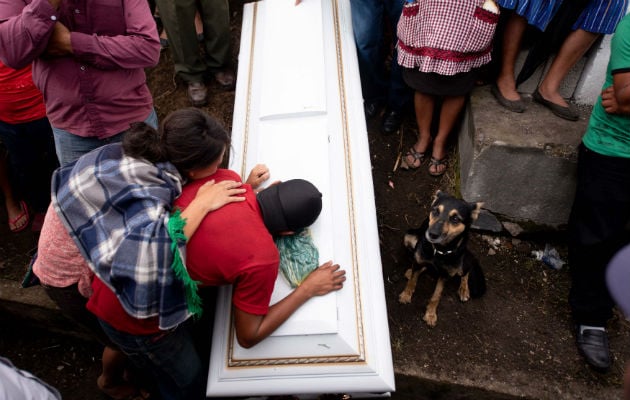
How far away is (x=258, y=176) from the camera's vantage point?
2.21m

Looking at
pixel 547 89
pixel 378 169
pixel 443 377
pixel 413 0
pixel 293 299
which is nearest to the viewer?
pixel 293 299

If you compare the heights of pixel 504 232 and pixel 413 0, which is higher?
pixel 413 0

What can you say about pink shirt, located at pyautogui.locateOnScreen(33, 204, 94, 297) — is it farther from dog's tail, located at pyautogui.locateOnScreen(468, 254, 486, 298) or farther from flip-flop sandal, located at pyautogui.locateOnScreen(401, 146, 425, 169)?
flip-flop sandal, located at pyautogui.locateOnScreen(401, 146, 425, 169)

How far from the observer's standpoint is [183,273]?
1.52 meters

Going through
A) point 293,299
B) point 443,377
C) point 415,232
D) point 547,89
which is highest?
point 547,89

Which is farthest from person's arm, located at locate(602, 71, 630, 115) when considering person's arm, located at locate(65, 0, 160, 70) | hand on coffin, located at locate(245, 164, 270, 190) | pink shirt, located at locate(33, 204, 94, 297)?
pink shirt, located at locate(33, 204, 94, 297)

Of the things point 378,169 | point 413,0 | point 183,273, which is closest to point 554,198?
point 378,169

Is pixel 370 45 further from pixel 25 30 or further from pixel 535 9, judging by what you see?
pixel 25 30

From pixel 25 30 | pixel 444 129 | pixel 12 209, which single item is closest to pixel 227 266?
pixel 25 30

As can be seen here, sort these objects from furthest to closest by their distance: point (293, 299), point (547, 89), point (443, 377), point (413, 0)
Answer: point (547, 89) → point (413, 0) → point (443, 377) → point (293, 299)

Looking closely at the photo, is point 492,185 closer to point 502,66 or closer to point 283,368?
point 502,66

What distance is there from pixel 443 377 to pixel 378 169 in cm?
163

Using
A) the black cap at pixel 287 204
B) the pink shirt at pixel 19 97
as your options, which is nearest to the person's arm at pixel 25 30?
the pink shirt at pixel 19 97

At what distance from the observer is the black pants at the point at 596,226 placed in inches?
91.4
